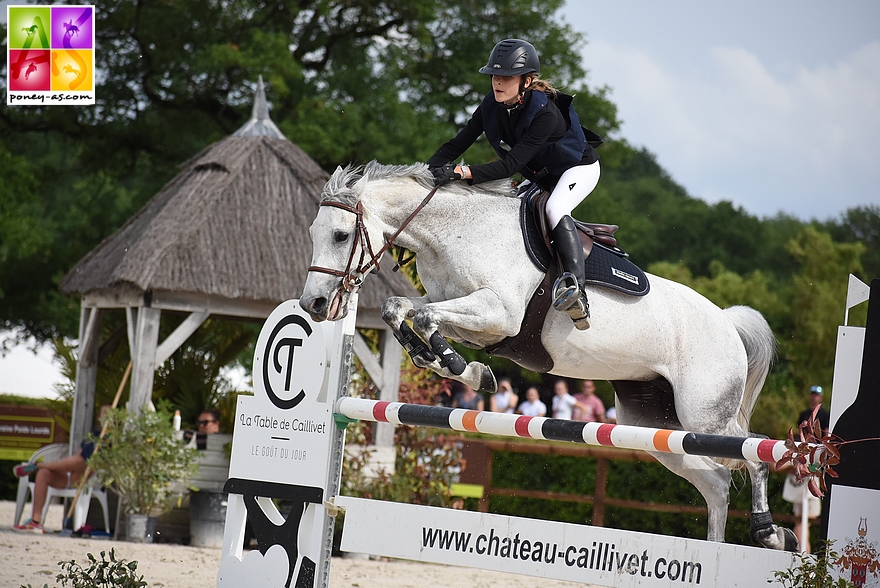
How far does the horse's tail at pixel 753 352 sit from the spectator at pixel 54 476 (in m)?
5.44

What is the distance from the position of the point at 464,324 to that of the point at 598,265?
2.08 ft

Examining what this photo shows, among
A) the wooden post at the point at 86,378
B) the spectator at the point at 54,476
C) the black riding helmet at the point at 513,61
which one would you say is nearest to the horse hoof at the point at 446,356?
the black riding helmet at the point at 513,61

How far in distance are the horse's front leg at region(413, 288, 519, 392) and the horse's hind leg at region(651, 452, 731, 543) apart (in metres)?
0.92

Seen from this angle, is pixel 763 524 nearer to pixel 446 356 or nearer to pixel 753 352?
pixel 753 352

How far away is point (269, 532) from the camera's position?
382cm

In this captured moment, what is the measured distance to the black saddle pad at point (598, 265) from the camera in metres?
3.66

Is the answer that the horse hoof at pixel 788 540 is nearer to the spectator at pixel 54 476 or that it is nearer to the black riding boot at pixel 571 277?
the black riding boot at pixel 571 277

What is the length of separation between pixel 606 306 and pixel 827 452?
47.7 inches

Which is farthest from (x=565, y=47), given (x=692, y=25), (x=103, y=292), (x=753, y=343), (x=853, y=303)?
(x=692, y=25)

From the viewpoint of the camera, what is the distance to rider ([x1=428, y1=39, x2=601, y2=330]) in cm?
353

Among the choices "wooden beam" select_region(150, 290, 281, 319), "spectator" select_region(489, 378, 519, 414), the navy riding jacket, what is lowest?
"spectator" select_region(489, 378, 519, 414)

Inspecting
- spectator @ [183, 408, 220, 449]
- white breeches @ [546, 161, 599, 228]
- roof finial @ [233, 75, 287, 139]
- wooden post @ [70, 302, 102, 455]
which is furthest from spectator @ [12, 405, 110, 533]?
white breeches @ [546, 161, 599, 228]

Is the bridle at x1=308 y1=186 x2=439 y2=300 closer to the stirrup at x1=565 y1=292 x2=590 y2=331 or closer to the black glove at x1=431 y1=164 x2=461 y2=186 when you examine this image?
the black glove at x1=431 y1=164 x2=461 y2=186

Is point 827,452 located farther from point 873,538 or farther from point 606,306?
point 606,306
